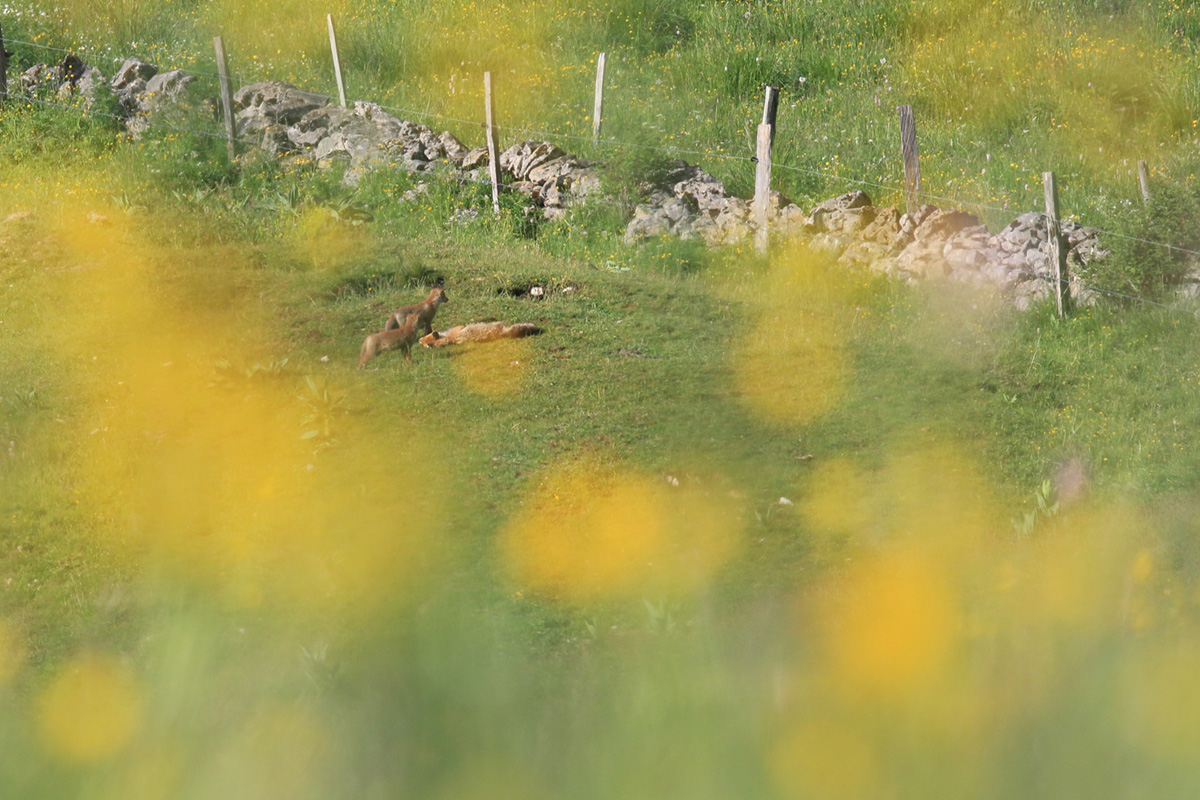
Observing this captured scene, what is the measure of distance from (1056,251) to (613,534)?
551 cm

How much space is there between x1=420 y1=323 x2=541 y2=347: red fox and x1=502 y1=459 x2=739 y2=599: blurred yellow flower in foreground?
Result: 2.46m

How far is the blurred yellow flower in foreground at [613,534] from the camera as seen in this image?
5512mm

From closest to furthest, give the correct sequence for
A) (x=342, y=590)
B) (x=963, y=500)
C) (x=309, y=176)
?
1. (x=342, y=590)
2. (x=963, y=500)
3. (x=309, y=176)

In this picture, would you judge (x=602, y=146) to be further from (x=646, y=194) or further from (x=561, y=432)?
(x=561, y=432)

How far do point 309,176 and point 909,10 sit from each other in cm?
1035

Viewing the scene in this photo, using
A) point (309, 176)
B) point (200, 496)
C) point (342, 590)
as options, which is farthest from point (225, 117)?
point (342, 590)

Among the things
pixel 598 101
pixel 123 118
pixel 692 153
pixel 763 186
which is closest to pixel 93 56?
pixel 123 118

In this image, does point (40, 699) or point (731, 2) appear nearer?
point (40, 699)

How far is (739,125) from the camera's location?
48.4 feet

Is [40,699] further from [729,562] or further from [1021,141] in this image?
[1021,141]

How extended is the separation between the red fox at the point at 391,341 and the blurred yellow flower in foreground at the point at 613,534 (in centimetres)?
248

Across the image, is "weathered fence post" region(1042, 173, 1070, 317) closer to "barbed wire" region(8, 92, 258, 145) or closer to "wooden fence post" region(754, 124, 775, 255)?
"wooden fence post" region(754, 124, 775, 255)

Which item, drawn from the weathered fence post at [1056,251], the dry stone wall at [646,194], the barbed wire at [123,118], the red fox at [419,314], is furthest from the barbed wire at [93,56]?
the weathered fence post at [1056,251]

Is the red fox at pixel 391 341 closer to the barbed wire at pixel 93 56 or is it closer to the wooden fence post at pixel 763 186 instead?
the wooden fence post at pixel 763 186
